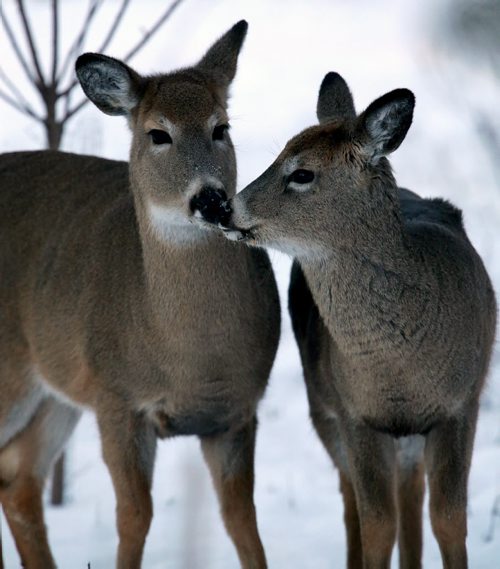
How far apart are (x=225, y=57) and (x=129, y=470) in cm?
222

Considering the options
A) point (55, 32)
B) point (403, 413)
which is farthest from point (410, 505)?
point (55, 32)

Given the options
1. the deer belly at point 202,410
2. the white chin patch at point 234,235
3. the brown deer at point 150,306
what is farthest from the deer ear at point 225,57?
the deer belly at point 202,410

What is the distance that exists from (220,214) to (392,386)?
109 cm

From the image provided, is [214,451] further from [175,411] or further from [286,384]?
[286,384]

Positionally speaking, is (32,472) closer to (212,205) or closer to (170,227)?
(170,227)

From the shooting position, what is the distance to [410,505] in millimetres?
7715

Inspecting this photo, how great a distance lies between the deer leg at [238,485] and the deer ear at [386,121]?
175 centimetres

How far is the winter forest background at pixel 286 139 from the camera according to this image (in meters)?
8.14

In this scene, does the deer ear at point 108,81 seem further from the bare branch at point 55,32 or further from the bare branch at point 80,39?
the bare branch at point 80,39

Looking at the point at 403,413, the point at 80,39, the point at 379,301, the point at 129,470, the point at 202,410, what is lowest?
the point at 129,470

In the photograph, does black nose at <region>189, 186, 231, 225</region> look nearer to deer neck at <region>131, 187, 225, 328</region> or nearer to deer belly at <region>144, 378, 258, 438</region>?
deer neck at <region>131, 187, 225, 328</region>

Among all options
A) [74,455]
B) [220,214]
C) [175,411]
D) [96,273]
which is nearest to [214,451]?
[175,411]

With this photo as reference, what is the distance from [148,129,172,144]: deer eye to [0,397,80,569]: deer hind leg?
6.67ft

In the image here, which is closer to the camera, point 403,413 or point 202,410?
point 403,413
